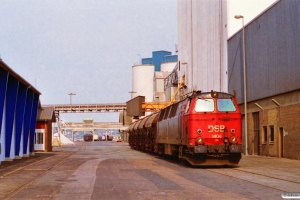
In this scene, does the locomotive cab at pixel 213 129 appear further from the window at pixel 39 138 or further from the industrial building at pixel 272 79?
the window at pixel 39 138

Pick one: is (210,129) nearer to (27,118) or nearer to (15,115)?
(15,115)

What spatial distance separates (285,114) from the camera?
28125mm

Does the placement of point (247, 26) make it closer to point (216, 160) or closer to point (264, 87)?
point (264, 87)

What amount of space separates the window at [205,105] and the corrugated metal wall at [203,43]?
19.4 m

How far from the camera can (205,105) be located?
2064cm

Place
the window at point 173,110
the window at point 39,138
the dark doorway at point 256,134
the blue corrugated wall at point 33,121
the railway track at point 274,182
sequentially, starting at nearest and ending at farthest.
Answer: the railway track at point 274,182 < the window at point 173,110 < the dark doorway at point 256,134 < the blue corrugated wall at point 33,121 < the window at point 39,138

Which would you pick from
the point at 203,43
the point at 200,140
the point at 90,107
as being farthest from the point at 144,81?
the point at 200,140

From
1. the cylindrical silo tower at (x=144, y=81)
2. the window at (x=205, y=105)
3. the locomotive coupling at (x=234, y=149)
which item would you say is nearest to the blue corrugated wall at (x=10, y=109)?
the window at (x=205, y=105)

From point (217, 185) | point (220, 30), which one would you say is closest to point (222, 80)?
point (220, 30)

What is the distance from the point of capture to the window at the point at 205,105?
20.5 m

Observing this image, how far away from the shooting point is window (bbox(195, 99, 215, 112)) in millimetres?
Result: 20484

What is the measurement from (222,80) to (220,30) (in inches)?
190

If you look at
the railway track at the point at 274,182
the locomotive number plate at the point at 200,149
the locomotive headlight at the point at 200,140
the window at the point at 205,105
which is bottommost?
the railway track at the point at 274,182

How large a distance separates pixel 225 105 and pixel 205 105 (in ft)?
3.07
